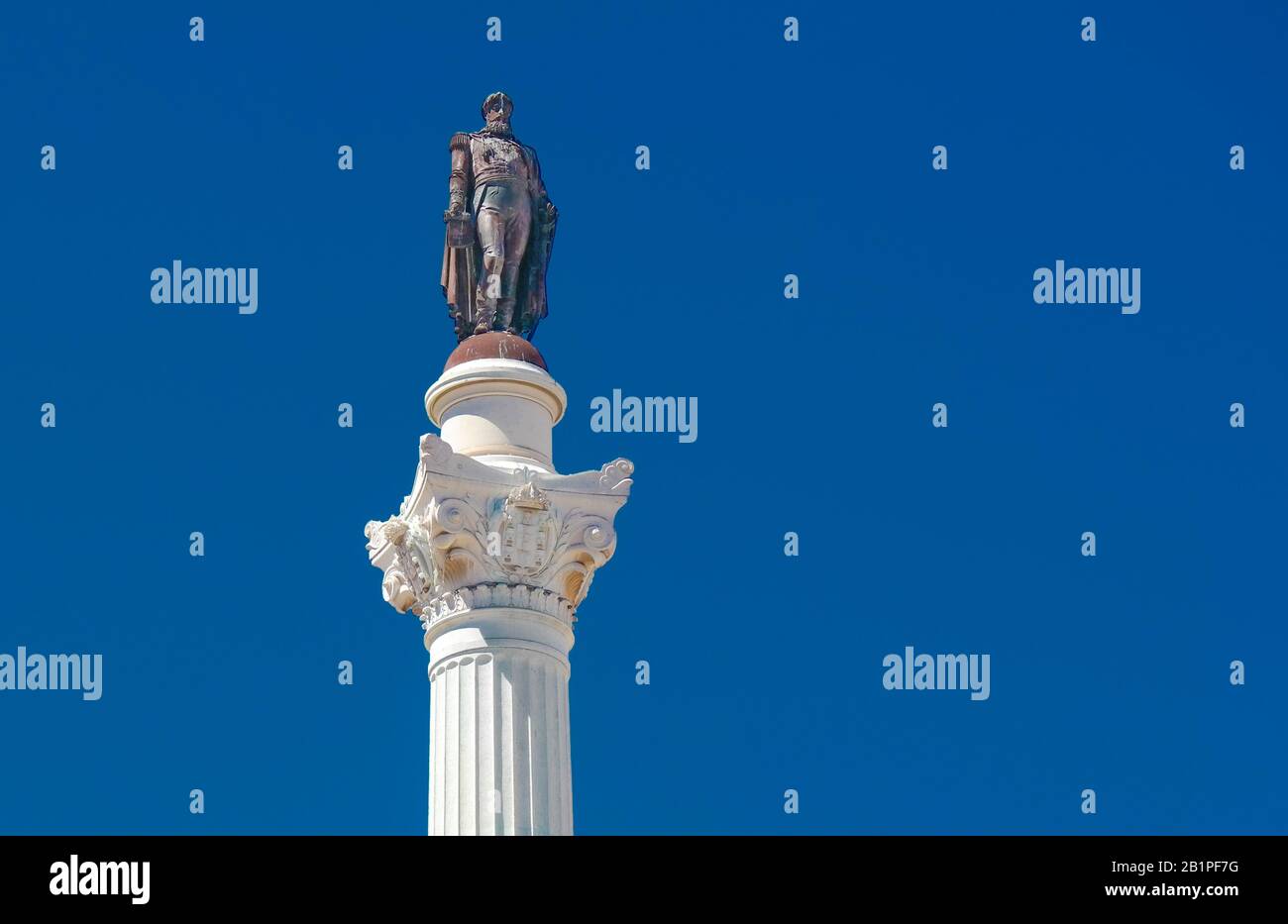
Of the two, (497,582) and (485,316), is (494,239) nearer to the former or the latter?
(485,316)

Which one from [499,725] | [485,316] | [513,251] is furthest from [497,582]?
[513,251]

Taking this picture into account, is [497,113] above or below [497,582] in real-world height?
above

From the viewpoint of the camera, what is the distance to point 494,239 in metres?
35.6

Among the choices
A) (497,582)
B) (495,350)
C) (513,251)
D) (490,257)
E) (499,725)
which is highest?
(513,251)

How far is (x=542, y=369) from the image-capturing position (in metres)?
34.9

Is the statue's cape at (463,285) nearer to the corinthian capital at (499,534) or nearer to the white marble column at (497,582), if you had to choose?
the white marble column at (497,582)

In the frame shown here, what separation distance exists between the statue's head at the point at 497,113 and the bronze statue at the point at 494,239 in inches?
12.2

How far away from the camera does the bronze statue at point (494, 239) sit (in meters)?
35.6

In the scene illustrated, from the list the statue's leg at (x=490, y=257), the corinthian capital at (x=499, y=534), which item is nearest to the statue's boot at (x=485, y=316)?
the statue's leg at (x=490, y=257)

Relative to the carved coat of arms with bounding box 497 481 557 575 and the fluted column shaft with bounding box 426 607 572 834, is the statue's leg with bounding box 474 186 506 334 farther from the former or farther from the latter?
the fluted column shaft with bounding box 426 607 572 834

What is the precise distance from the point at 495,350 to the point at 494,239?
1.88 metres
